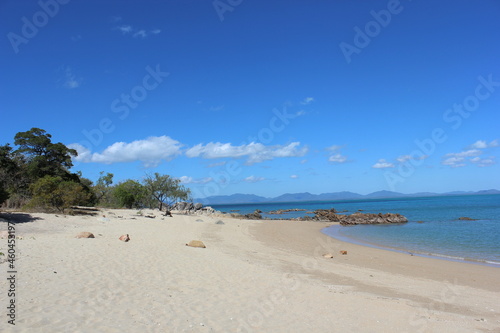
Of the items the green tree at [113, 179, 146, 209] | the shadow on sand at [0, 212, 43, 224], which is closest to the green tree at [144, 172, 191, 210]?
the green tree at [113, 179, 146, 209]

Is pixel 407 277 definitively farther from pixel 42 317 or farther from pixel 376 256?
pixel 42 317

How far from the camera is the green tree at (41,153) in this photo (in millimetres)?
33138

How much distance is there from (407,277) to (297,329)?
839 centimetres

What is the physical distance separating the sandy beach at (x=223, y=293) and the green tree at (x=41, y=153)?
79.5 feet

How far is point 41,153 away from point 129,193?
57.5 feet

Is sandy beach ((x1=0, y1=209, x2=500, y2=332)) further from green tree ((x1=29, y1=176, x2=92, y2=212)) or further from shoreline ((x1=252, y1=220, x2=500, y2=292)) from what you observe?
green tree ((x1=29, y1=176, x2=92, y2=212))

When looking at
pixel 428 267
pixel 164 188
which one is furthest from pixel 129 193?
pixel 428 267

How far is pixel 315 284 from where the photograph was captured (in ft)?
33.7

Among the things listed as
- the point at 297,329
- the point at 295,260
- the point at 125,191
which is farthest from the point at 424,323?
the point at 125,191

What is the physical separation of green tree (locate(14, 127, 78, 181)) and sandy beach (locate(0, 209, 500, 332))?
79.5ft

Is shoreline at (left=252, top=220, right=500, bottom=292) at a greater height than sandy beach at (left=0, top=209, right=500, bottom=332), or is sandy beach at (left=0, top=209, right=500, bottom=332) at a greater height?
sandy beach at (left=0, top=209, right=500, bottom=332)

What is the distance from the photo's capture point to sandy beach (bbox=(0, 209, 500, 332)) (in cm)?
617

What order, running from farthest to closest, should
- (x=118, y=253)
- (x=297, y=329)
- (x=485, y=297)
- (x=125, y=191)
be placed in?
(x=125, y=191) < (x=118, y=253) < (x=485, y=297) < (x=297, y=329)

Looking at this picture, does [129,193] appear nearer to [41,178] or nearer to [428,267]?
[41,178]
